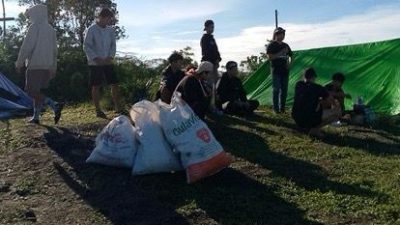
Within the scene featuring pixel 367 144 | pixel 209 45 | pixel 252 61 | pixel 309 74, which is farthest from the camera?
pixel 252 61

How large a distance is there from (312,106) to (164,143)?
2.92 metres

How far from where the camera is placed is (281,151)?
7.06 meters

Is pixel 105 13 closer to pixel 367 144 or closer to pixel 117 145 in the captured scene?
pixel 117 145

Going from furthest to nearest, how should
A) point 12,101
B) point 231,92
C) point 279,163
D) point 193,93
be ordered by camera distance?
point 12,101 < point 231,92 < point 193,93 < point 279,163

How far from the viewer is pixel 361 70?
1066 cm

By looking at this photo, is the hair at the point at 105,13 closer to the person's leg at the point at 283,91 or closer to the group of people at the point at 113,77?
the group of people at the point at 113,77

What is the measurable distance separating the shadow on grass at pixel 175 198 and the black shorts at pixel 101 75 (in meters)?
2.49

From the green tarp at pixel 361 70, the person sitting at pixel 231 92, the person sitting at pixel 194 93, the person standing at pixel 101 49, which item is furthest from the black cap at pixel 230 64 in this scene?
the person sitting at pixel 194 93

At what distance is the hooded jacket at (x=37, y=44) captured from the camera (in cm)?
772

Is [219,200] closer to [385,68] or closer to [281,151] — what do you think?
[281,151]

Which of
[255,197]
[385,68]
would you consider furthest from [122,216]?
[385,68]

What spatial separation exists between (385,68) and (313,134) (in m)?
3.09

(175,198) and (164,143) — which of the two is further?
(164,143)

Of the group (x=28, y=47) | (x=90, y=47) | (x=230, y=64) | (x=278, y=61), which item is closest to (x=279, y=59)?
(x=278, y=61)
